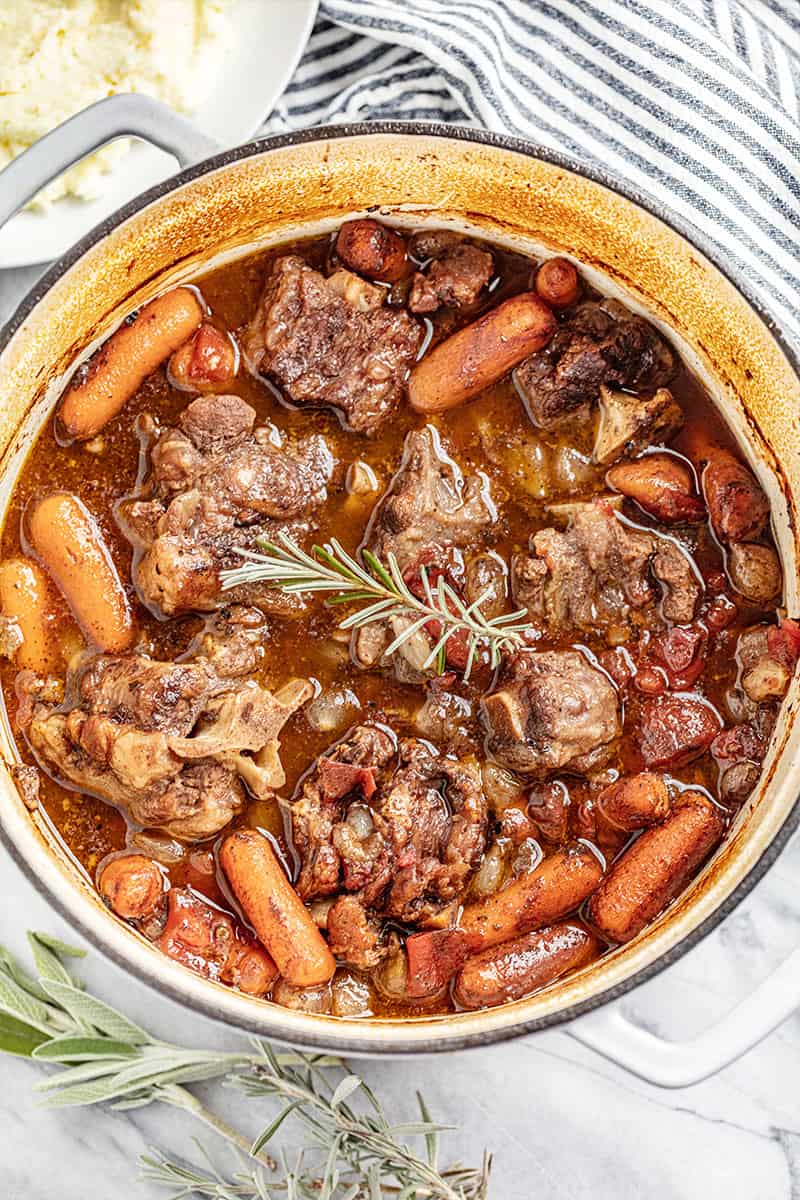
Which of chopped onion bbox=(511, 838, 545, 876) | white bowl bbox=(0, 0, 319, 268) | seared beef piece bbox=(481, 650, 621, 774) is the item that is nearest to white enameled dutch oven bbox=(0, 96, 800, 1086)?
chopped onion bbox=(511, 838, 545, 876)

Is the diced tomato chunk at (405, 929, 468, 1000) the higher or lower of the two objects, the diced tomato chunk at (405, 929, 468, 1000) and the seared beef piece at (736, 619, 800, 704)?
the lower

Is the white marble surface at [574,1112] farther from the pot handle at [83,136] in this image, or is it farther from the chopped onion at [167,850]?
the pot handle at [83,136]

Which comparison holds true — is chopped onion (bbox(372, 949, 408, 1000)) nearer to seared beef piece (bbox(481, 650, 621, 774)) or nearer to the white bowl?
seared beef piece (bbox(481, 650, 621, 774))

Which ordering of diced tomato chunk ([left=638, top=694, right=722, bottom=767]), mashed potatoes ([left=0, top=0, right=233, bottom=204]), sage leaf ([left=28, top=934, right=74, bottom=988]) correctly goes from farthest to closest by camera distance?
1. mashed potatoes ([left=0, top=0, right=233, bottom=204])
2. sage leaf ([left=28, top=934, right=74, bottom=988])
3. diced tomato chunk ([left=638, top=694, right=722, bottom=767])

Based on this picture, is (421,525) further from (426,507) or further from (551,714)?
(551,714)

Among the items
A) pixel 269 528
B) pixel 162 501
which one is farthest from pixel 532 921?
pixel 162 501

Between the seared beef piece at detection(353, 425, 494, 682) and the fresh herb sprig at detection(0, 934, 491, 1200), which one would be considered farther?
the fresh herb sprig at detection(0, 934, 491, 1200)

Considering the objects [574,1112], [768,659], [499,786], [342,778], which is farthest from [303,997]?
[768,659]

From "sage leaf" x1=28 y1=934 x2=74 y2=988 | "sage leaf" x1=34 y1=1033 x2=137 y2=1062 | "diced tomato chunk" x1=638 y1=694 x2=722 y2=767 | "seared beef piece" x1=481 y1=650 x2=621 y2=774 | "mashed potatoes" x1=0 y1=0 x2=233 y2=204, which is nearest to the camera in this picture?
"seared beef piece" x1=481 y1=650 x2=621 y2=774
